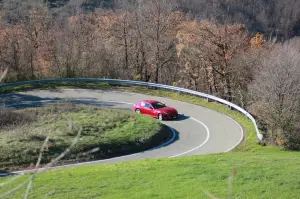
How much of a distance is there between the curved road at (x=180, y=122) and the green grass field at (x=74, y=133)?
1.20 metres

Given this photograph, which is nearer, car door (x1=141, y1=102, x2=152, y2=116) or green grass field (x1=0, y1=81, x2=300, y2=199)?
green grass field (x1=0, y1=81, x2=300, y2=199)

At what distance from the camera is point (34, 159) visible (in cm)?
2044

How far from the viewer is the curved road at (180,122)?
23077mm

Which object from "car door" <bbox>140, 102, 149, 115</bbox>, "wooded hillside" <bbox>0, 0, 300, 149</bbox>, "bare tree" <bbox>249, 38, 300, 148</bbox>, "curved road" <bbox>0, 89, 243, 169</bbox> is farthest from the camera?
"wooded hillside" <bbox>0, 0, 300, 149</bbox>

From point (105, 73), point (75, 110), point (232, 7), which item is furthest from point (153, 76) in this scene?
point (232, 7)

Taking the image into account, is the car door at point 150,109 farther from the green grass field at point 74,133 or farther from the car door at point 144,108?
the green grass field at point 74,133

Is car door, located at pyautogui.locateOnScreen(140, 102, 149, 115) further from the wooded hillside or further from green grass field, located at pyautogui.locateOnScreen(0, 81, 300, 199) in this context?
green grass field, located at pyautogui.locateOnScreen(0, 81, 300, 199)

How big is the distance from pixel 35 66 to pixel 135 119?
63.3ft

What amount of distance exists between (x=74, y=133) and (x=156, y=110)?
23.0ft

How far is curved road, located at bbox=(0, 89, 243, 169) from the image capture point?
23077 millimetres

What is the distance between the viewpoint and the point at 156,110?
95.1 ft

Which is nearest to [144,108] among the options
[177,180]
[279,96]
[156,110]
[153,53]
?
[156,110]

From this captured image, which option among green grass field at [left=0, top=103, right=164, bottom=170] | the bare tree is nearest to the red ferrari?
green grass field at [left=0, top=103, right=164, bottom=170]

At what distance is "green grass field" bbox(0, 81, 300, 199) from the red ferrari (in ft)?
35.0
